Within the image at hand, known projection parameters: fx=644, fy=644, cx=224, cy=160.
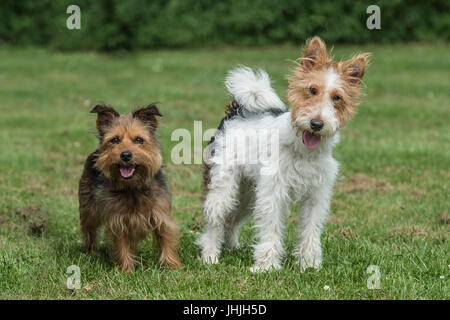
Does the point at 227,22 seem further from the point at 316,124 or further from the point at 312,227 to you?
the point at 316,124

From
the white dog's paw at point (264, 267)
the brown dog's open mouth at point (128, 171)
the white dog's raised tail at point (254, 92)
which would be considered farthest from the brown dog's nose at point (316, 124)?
the brown dog's open mouth at point (128, 171)

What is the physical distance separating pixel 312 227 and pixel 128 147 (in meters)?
1.71

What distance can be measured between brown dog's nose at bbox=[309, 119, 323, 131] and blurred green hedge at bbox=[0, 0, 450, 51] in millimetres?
15258

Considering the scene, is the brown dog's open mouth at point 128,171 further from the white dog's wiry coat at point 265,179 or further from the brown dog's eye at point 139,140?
the white dog's wiry coat at point 265,179

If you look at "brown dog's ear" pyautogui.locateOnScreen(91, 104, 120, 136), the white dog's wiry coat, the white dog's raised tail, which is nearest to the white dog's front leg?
the white dog's wiry coat

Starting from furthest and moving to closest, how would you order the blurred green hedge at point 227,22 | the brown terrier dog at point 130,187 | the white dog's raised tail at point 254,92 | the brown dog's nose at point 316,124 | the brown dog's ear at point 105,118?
the blurred green hedge at point 227,22 < the white dog's raised tail at point 254,92 < the brown dog's ear at point 105,118 < the brown terrier dog at point 130,187 < the brown dog's nose at point 316,124

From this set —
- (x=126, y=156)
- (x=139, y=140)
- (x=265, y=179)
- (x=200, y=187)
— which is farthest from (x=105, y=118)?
(x=200, y=187)

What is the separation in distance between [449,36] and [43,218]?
55.7 feet

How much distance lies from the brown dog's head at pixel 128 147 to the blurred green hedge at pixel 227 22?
14.5 metres

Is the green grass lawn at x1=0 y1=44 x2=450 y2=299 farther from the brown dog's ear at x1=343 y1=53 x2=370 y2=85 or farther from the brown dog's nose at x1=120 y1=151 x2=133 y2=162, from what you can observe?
the brown dog's nose at x1=120 y1=151 x2=133 y2=162

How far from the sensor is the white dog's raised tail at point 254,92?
5746mm

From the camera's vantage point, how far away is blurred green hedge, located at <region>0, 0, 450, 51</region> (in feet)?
64.2

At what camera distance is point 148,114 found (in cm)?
559

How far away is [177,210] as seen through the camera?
24.6ft
